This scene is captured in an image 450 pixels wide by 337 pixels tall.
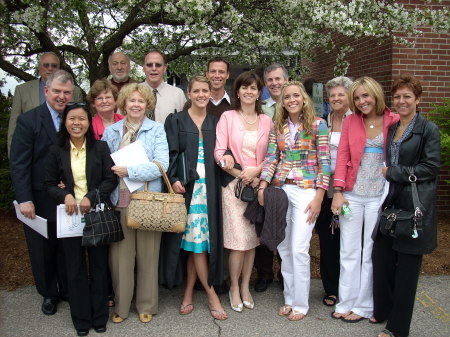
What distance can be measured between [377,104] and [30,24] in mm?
3649

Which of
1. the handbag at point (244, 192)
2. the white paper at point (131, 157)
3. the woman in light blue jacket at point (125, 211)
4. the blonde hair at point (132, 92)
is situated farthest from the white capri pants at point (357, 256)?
the blonde hair at point (132, 92)

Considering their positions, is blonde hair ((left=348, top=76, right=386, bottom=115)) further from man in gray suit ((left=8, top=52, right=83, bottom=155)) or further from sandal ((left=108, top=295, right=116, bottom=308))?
sandal ((left=108, top=295, right=116, bottom=308))

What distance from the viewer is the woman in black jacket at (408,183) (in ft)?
11.2

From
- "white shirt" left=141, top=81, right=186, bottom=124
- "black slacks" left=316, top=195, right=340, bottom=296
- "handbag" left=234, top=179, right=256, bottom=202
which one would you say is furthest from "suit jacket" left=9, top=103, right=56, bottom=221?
"black slacks" left=316, top=195, right=340, bottom=296

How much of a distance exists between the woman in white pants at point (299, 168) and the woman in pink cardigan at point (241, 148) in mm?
111

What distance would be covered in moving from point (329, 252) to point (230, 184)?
1.20 meters

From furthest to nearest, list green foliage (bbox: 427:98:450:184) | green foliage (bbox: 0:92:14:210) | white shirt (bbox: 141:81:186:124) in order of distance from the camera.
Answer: green foliage (bbox: 0:92:14:210), green foliage (bbox: 427:98:450:184), white shirt (bbox: 141:81:186:124)

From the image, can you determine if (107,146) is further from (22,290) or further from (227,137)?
(22,290)

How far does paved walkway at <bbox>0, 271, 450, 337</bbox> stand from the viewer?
3773 mm

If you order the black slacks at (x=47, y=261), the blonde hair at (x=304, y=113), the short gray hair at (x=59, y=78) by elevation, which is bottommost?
the black slacks at (x=47, y=261)

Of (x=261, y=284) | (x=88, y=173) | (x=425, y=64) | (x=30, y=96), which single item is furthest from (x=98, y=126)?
(x=425, y=64)

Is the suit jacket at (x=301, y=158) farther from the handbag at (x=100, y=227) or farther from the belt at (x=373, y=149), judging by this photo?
the handbag at (x=100, y=227)

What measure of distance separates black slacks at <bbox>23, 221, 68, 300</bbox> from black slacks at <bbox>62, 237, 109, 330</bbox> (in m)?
0.49

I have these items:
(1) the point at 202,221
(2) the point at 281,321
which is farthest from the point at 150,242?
(2) the point at 281,321
